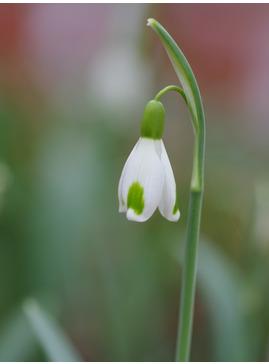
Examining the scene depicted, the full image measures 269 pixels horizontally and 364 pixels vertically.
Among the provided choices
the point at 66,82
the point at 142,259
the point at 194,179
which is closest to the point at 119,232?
the point at 142,259

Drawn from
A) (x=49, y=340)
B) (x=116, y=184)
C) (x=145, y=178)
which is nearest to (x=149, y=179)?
(x=145, y=178)

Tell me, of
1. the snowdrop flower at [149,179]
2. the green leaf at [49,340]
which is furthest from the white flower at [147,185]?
the green leaf at [49,340]

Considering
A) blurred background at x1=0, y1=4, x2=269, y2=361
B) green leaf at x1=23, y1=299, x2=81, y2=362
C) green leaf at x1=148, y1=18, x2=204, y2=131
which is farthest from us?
blurred background at x1=0, y1=4, x2=269, y2=361

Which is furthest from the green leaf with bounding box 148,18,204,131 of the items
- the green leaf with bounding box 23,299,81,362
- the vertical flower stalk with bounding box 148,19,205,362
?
the green leaf with bounding box 23,299,81,362

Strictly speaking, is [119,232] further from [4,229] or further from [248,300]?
[248,300]

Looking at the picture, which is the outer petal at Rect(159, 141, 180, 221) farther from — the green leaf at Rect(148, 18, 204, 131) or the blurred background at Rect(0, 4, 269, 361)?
the blurred background at Rect(0, 4, 269, 361)

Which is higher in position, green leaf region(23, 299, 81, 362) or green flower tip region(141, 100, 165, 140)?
green flower tip region(141, 100, 165, 140)
